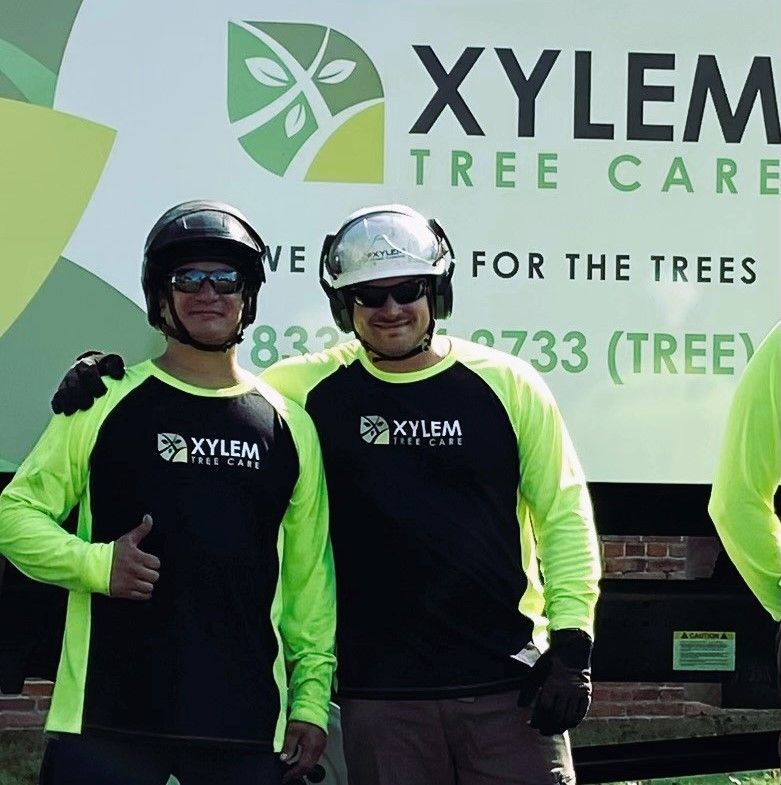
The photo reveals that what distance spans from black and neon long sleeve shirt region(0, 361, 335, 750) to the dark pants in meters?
0.03

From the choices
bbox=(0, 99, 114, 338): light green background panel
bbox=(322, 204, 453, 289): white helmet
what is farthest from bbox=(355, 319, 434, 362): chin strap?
bbox=(0, 99, 114, 338): light green background panel

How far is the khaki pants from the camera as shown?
296 centimetres

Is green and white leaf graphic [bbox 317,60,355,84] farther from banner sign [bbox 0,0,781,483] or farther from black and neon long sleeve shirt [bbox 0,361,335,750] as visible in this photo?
black and neon long sleeve shirt [bbox 0,361,335,750]

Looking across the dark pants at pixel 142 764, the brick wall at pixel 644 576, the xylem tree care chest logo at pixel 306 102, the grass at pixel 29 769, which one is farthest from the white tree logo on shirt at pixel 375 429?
the grass at pixel 29 769

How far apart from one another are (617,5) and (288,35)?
2.47 feet

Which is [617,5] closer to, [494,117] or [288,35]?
[494,117]

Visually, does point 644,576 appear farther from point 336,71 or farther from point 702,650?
point 336,71

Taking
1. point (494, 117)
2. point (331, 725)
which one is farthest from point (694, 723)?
point (494, 117)

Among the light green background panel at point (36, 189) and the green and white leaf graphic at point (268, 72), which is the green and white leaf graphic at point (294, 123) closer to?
the green and white leaf graphic at point (268, 72)

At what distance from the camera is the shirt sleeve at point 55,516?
2.71m

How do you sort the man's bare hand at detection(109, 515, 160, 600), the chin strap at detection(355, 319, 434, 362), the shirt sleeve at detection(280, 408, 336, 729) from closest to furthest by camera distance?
the man's bare hand at detection(109, 515, 160, 600) < the shirt sleeve at detection(280, 408, 336, 729) < the chin strap at detection(355, 319, 434, 362)

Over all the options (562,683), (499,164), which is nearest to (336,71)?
(499,164)

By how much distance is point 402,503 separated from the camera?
116 inches

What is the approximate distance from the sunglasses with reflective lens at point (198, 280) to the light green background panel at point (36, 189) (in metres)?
0.72
